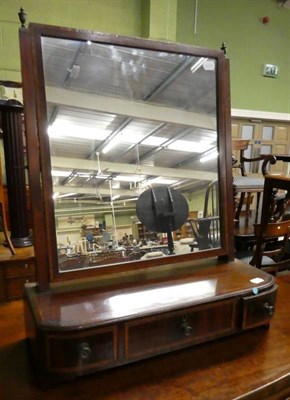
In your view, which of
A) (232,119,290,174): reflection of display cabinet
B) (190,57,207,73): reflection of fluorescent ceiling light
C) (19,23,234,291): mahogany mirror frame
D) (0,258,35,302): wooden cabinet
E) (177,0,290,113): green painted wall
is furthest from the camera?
(232,119,290,174): reflection of display cabinet

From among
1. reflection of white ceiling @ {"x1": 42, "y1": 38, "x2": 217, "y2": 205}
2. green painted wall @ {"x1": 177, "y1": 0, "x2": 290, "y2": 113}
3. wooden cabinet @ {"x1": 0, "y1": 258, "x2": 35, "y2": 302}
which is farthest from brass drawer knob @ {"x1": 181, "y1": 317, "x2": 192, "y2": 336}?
green painted wall @ {"x1": 177, "y1": 0, "x2": 290, "y2": 113}

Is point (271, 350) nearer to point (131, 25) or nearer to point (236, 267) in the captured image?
point (236, 267)

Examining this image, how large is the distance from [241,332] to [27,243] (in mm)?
1449

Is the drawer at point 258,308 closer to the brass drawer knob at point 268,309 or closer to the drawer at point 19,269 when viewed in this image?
the brass drawer knob at point 268,309

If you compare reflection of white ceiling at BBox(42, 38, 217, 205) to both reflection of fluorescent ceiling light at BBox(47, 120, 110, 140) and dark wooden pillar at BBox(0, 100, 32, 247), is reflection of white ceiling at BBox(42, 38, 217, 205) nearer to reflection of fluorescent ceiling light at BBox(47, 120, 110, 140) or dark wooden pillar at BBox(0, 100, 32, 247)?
reflection of fluorescent ceiling light at BBox(47, 120, 110, 140)

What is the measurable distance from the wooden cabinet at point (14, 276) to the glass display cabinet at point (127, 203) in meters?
0.85

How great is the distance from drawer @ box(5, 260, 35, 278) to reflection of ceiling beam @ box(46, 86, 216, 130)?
1.10 metres

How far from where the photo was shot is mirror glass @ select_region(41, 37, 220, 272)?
79 centimetres

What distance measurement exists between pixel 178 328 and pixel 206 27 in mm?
3698

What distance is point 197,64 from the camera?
0.94 m

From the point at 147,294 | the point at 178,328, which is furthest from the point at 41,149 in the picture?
the point at 178,328

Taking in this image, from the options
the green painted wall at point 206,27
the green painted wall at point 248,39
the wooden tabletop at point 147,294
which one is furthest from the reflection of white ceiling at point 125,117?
the green painted wall at point 248,39

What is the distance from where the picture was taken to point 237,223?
2.32 meters

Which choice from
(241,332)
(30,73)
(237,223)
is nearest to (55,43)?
(30,73)
